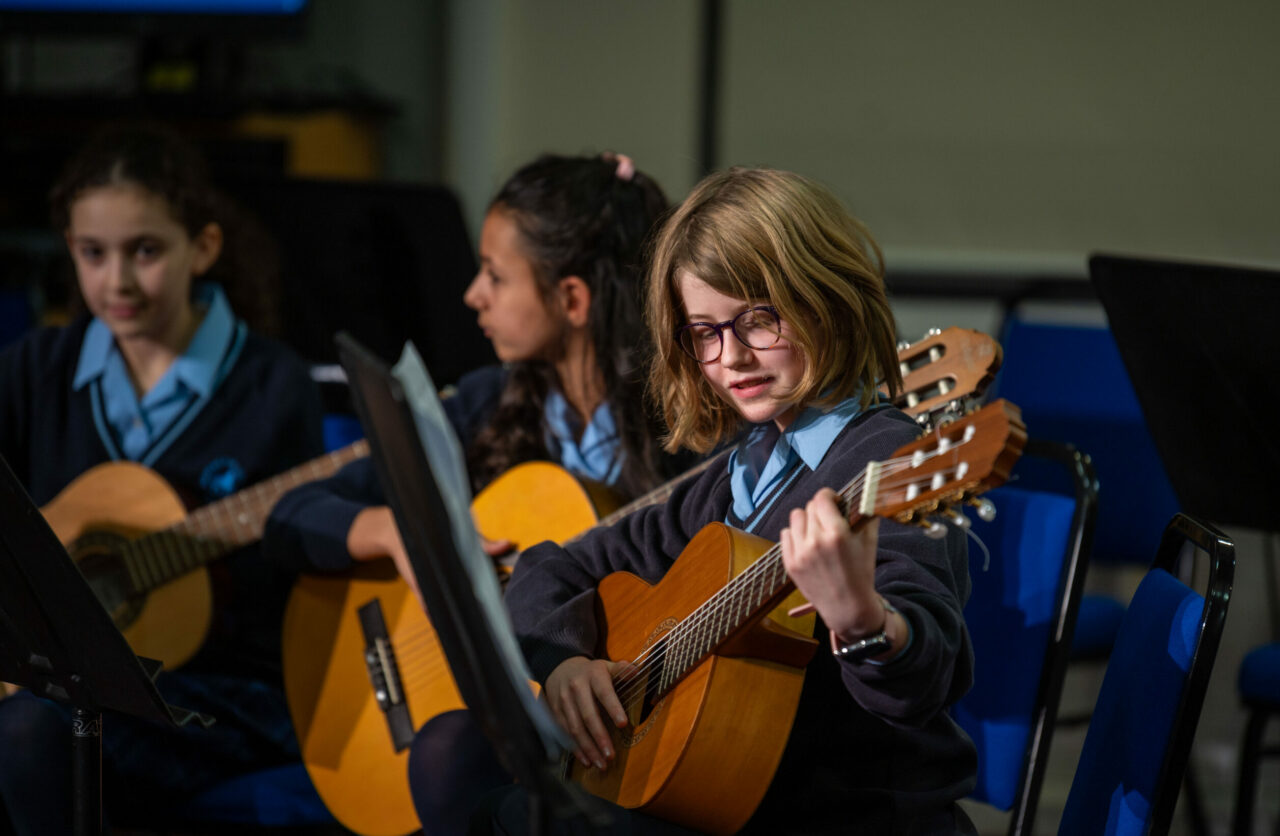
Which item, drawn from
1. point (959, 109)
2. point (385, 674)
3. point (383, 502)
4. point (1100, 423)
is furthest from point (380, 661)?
point (959, 109)

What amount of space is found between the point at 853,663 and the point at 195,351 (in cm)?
133

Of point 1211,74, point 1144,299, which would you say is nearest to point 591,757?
point 1144,299

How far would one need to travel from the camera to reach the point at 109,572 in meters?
1.74

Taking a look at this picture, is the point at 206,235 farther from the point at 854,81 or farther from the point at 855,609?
the point at 854,81

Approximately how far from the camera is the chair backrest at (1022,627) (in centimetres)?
141

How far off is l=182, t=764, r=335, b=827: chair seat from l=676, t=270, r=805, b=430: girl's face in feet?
2.59

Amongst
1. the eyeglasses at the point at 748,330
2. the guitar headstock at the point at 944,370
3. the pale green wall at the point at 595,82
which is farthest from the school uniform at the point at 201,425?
the pale green wall at the point at 595,82

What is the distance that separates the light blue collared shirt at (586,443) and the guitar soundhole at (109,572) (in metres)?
0.63

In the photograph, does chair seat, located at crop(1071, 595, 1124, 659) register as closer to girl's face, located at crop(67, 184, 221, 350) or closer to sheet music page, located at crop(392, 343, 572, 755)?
sheet music page, located at crop(392, 343, 572, 755)

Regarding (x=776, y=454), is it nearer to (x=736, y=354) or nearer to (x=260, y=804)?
(x=736, y=354)

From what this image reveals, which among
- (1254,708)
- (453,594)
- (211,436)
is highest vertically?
(453,594)

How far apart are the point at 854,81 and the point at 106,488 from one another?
267cm

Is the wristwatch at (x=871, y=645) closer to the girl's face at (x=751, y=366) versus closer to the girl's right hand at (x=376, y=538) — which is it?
the girl's face at (x=751, y=366)

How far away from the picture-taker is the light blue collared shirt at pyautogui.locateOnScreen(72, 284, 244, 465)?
6.15ft
